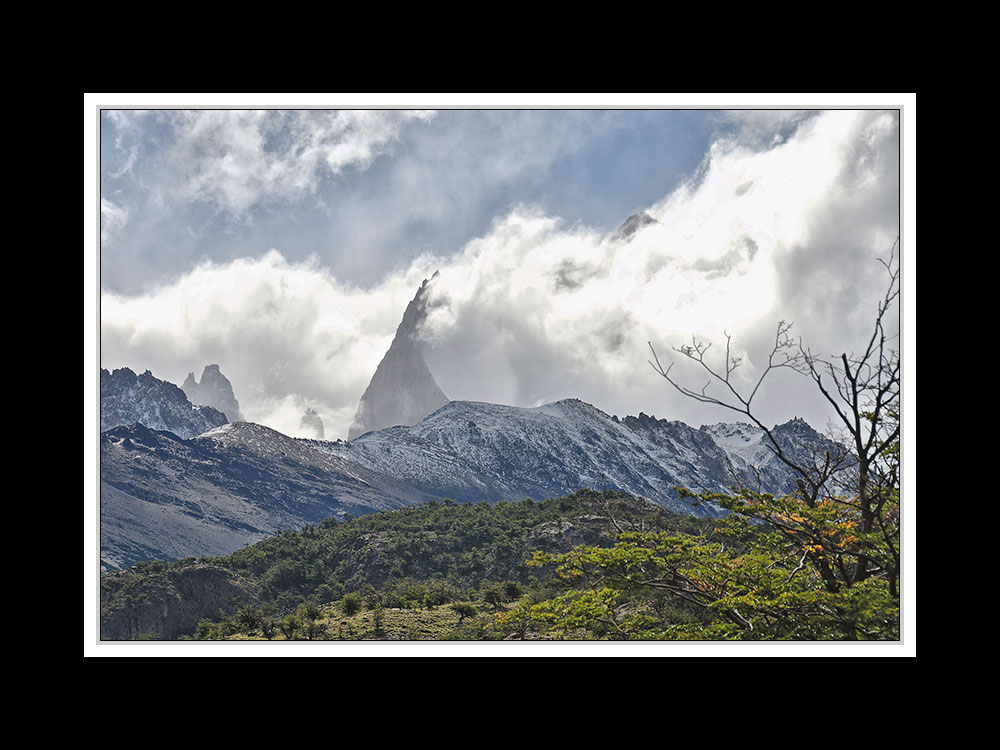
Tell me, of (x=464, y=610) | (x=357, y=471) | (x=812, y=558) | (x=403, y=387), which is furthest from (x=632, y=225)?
(x=357, y=471)

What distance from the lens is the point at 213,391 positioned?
1040 cm

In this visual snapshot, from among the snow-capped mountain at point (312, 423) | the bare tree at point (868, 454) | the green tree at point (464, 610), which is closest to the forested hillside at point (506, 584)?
the green tree at point (464, 610)

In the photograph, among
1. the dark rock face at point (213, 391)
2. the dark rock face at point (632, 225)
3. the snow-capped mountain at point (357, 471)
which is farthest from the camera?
the snow-capped mountain at point (357, 471)

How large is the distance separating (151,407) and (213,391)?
3885 millimetres

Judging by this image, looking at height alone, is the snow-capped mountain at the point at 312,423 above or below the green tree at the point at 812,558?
above

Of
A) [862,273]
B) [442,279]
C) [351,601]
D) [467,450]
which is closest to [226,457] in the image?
[467,450]

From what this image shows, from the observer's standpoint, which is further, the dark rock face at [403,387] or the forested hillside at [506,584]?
the dark rock face at [403,387]

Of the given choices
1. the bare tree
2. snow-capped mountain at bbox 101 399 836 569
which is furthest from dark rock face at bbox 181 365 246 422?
the bare tree

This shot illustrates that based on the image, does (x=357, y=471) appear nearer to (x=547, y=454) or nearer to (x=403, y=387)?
(x=547, y=454)

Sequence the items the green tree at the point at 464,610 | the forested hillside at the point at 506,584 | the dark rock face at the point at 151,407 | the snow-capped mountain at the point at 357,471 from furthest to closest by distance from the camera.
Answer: the snow-capped mountain at the point at 357,471
the dark rock face at the point at 151,407
the green tree at the point at 464,610
the forested hillside at the point at 506,584

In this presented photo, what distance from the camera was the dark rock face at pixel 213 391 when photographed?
9.30 m

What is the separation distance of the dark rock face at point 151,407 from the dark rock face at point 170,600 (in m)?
2.47

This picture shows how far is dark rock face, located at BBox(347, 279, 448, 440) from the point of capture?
30.9 feet

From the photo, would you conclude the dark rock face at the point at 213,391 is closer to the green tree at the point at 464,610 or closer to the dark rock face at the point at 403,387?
the dark rock face at the point at 403,387
